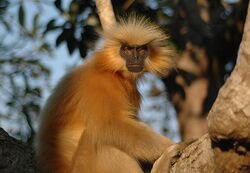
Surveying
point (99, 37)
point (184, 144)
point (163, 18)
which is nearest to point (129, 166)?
point (184, 144)

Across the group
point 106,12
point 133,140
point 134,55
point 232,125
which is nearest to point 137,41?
point 134,55

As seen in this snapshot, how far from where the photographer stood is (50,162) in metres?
5.04

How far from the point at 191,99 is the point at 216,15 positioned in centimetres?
167

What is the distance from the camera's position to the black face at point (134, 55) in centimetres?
573

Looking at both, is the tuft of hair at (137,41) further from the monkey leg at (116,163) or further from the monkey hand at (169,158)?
the monkey hand at (169,158)

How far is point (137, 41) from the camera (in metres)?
5.78

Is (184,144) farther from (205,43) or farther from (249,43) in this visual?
(205,43)

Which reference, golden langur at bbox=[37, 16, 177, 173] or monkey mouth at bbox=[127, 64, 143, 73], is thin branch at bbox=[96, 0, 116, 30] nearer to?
golden langur at bbox=[37, 16, 177, 173]

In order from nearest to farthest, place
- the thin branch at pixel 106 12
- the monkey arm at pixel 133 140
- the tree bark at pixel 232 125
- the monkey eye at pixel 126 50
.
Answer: the tree bark at pixel 232 125
the monkey arm at pixel 133 140
the thin branch at pixel 106 12
the monkey eye at pixel 126 50

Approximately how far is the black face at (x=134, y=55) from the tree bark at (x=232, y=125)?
7.14ft

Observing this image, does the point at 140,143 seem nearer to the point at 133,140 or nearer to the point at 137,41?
the point at 133,140

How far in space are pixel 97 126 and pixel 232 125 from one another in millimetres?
2064

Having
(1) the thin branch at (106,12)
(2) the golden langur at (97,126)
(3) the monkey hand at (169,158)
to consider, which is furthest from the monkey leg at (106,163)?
(1) the thin branch at (106,12)

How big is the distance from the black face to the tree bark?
7.14 feet
